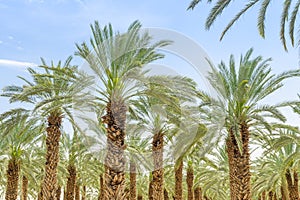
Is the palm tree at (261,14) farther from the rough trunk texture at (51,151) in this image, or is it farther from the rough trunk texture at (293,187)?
the rough trunk texture at (293,187)

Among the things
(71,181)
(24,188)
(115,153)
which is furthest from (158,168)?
(24,188)

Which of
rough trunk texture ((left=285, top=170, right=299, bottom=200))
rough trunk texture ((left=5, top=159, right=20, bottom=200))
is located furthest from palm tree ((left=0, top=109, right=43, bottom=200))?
rough trunk texture ((left=285, top=170, right=299, bottom=200))

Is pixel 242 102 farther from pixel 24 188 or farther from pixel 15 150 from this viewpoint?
pixel 24 188

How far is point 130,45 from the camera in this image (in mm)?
14375

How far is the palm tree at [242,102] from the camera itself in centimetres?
1705

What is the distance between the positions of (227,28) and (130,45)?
4321mm

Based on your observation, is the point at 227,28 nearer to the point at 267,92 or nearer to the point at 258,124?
the point at 267,92

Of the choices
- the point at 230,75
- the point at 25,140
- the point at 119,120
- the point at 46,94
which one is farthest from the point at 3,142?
the point at 230,75

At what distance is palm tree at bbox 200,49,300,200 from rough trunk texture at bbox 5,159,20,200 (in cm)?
1244

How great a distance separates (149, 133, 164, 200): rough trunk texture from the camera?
807 inches

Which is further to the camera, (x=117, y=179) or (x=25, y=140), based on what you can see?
(x=25, y=140)

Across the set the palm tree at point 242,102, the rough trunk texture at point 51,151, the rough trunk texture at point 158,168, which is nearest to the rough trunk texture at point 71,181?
the rough trunk texture at point 158,168

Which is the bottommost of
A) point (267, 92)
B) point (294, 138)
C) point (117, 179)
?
point (117, 179)

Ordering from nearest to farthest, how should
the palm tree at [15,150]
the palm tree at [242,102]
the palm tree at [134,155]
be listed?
1. the palm tree at [242,102]
2. the palm tree at [15,150]
3. the palm tree at [134,155]
